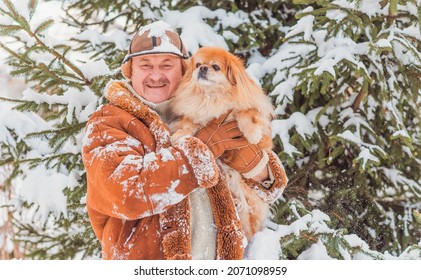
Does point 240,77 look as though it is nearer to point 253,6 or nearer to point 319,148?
point 319,148

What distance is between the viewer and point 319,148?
4.09 metres

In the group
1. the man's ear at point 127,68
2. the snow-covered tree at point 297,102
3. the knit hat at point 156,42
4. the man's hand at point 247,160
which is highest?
the knit hat at point 156,42

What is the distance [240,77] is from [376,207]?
2308 millimetres

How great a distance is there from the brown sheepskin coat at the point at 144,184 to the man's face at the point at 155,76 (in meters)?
0.09

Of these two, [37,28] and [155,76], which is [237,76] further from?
[37,28]

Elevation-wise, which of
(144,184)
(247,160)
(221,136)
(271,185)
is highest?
(144,184)

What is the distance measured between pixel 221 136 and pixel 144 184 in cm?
57

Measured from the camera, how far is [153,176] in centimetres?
191

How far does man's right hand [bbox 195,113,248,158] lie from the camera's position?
2.26m

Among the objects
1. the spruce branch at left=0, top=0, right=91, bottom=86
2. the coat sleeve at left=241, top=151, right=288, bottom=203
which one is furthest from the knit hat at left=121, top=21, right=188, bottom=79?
the spruce branch at left=0, top=0, right=91, bottom=86

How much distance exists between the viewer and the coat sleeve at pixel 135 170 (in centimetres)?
191

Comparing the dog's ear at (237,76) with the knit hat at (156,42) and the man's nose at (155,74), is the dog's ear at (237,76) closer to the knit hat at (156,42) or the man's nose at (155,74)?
the knit hat at (156,42)

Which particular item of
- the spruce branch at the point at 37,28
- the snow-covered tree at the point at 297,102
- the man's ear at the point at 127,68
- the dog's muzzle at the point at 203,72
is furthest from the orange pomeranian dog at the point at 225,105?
the spruce branch at the point at 37,28

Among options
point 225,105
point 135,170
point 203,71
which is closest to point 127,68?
point 203,71
